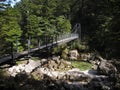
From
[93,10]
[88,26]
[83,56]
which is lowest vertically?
[83,56]

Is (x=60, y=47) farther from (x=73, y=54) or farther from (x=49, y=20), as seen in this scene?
(x=49, y=20)

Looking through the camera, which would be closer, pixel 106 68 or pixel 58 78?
pixel 58 78

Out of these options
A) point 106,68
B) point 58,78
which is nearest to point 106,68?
point 106,68

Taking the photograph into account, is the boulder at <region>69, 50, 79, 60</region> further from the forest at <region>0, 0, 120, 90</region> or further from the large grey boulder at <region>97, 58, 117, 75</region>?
the large grey boulder at <region>97, 58, 117, 75</region>

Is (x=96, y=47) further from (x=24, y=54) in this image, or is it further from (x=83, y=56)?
(x=24, y=54)

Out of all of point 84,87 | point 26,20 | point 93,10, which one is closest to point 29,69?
point 84,87

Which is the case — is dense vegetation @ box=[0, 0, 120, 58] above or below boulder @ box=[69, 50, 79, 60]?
above

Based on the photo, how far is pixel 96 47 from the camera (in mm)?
29031

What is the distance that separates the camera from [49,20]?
32.1m

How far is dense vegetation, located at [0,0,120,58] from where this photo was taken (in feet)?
64.1

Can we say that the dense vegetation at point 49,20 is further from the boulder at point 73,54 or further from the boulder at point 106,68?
the boulder at point 73,54

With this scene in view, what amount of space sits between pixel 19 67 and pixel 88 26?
18947 millimetres

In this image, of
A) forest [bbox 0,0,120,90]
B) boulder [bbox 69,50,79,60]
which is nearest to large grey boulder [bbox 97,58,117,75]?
forest [bbox 0,0,120,90]

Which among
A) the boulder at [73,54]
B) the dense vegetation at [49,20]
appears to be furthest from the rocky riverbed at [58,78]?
the boulder at [73,54]
